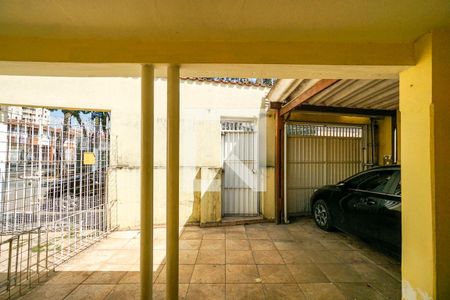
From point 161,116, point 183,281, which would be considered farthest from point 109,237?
point 161,116

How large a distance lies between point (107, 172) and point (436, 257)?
555 centimetres

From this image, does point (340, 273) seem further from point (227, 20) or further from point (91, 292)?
point (227, 20)

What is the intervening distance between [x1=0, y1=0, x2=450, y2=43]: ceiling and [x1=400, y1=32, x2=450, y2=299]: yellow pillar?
0.28m

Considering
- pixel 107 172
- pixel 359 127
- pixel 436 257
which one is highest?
pixel 359 127

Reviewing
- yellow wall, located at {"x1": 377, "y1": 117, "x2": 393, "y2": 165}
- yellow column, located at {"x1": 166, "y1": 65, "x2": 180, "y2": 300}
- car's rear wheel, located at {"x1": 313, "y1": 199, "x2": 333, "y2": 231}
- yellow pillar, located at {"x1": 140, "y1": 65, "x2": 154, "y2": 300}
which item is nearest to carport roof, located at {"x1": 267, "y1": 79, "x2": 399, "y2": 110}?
yellow wall, located at {"x1": 377, "y1": 117, "x2": 393, "y2": 165}

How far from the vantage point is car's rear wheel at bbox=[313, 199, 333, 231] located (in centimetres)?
470

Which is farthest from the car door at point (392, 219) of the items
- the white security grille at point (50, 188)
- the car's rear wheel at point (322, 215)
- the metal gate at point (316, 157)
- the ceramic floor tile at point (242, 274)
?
the white security grille at point (50, 188)

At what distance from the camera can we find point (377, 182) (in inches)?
147

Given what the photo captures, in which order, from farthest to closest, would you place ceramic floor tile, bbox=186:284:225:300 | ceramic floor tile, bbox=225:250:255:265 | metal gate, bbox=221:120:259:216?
metal gate, bbox=221:120:259:216 → ceramic floor tile, bbox=225:250:255:265 → ceramic floor tile, bbox=186:284:225:300

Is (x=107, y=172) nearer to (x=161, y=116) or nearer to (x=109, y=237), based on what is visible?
(x=109, y=237)

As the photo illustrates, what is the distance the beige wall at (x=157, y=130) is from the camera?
4820 millimetres

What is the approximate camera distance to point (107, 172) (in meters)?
4.95

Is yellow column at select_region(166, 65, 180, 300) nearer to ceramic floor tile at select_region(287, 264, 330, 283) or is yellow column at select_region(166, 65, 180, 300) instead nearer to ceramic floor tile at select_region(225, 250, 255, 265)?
ceramic floor tile at select_region(225, 250, 255, 265)

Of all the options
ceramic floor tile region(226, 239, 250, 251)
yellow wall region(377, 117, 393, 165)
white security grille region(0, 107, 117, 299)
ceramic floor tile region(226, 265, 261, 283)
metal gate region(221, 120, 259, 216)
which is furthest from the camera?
yellow wall region(377, 117, 393, 165)
